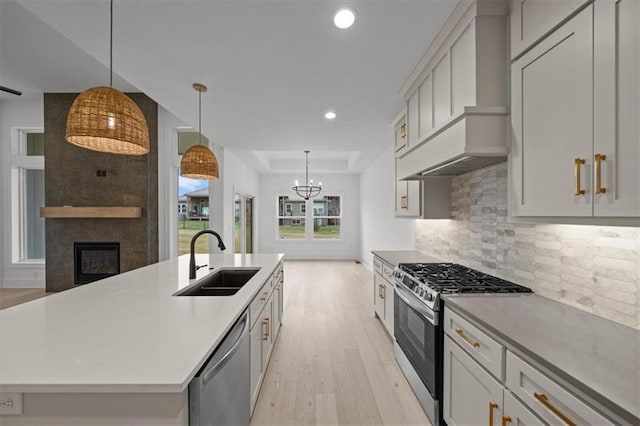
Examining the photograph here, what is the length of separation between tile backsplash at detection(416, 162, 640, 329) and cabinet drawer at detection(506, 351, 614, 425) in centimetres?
63

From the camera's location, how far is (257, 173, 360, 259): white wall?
902cm

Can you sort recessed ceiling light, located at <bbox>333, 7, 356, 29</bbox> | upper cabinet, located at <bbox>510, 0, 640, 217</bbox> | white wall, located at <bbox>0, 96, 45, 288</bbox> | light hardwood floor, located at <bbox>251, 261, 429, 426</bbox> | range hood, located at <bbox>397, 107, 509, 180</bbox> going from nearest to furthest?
upper cabinet, located at <bbox>510, 0, 640, 217</bbox>, range hood, located at <bbox>397, 107, 509, 180</bbox>, recessed ceiling light, located at <bbox>333, 7, 356, 29</bbox>, light hardwood floor, located at <bbox>251, 261, 429, 426</bbox>, white wall, located at <bbox>0, 96, 45, 288</bbox>

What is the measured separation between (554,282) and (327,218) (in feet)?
25.1

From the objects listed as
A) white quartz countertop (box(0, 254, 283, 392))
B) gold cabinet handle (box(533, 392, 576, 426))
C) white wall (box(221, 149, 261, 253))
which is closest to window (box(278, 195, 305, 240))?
white wall (box(221, 149, 261, 253))

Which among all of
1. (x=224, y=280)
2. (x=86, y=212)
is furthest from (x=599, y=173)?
(x=86, y=212)

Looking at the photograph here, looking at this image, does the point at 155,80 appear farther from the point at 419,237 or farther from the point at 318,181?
the point at 318,181

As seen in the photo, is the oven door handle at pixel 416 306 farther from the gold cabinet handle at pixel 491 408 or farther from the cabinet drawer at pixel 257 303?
the cabinet drawer at pixel 257 303

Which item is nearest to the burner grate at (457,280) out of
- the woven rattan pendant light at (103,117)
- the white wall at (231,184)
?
the woven rattan pendant light at (103,117)

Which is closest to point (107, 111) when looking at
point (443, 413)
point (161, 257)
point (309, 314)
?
point (443, 413)

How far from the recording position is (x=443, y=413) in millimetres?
1836

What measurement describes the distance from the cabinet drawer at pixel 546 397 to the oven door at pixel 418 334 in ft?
2.19

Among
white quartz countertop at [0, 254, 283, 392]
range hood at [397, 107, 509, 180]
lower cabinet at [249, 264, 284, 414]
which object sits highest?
range hood at [397, 107, 509, 180]

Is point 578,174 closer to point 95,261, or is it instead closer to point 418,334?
point 418,334

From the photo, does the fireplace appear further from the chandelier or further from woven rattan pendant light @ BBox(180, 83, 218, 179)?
the chandelier
